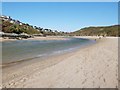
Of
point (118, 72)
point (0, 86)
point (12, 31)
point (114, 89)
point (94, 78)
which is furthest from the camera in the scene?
point (12, 31)

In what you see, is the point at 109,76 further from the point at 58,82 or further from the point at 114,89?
the point at 58,82

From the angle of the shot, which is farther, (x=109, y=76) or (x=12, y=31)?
(x=12, y=31)

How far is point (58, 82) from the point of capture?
26.1 feet

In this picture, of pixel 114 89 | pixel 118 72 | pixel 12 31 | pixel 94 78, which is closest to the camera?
pixel 114 89

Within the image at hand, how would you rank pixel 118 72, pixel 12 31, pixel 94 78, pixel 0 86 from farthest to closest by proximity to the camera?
pixel 12 31
pixel 118 72
pixel 94 78
pixel 0 86

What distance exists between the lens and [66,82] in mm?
7969

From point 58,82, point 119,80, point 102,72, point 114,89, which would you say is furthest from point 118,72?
point 58,82

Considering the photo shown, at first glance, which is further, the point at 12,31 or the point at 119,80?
the point at 12,31

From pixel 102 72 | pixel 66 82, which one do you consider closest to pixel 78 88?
pixel 66 82

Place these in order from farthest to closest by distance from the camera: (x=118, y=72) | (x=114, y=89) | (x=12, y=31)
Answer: (x=12, y=31) → (x=118, y=72) → (x=114, y=89)

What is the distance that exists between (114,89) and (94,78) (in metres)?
1.45

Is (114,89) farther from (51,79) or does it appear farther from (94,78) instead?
(51,79)

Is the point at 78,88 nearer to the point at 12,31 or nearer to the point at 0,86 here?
the point at 0,86

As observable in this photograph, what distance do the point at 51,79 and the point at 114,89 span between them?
2671 millimetres
